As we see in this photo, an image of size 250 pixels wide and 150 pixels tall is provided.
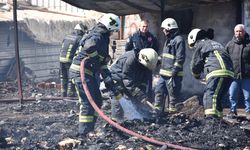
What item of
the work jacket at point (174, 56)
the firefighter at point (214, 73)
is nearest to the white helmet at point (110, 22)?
the firefighter at point (214, 73)

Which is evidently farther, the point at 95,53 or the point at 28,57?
the point at 28,57

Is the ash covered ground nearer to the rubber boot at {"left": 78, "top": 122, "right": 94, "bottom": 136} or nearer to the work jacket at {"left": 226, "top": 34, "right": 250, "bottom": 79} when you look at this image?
the rubber boot at {"left": 78, "top": 122, "right": 94, "bottom": 136}

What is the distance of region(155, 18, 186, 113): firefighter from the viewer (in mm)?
9383

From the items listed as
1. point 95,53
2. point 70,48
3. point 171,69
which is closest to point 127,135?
point 95,53

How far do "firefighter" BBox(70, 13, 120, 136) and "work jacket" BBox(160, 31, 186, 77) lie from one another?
195 cm

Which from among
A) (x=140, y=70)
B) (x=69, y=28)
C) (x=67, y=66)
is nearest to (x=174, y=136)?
(x=140, y=70)

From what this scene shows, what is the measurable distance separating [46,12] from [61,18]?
2.97 feet

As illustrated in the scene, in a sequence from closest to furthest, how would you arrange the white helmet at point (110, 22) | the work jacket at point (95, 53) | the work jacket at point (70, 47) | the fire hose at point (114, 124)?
the fire hose at point (114, 124), the work jacket at point (95, 53), the white helmet at point (110, 22), the work jacket at point (70, 47)

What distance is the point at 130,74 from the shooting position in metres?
8.52

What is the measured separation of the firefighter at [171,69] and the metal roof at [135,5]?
5.41 ft

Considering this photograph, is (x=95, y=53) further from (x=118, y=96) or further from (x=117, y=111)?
(x=117, y=111)

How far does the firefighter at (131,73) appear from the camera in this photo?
838 centimetres

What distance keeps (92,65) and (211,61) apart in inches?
85.9

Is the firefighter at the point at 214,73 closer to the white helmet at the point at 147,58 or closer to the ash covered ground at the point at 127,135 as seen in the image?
the ash covered ground at the point at 127,135
